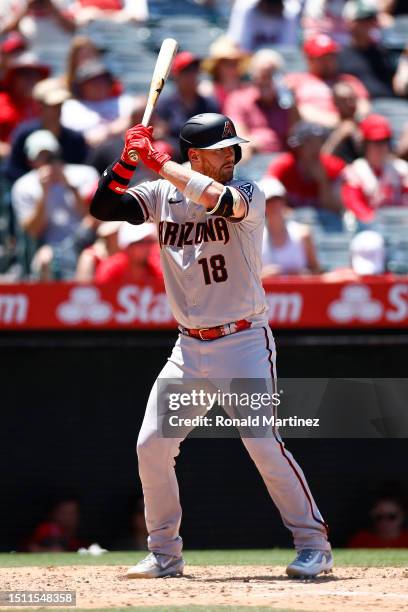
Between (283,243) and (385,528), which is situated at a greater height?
(283,243)

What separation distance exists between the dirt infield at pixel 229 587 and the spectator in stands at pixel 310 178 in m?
4.02

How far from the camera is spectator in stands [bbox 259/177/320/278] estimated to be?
774 cm

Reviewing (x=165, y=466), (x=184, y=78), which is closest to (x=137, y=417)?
(x=165, y=466)

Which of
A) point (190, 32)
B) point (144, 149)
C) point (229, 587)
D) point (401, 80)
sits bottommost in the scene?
point (229, 587)

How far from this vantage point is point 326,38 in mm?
10438

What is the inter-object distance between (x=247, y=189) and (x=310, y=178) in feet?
14.5

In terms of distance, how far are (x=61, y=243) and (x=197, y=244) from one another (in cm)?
360

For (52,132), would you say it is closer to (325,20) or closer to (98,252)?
(98,252)

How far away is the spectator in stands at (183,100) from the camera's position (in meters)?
9.35

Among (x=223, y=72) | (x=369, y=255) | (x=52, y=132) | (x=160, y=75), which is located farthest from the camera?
(x=223, y=72)

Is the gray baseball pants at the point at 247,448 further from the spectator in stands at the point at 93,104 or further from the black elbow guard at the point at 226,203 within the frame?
the spectator in stands at the point at 93,104

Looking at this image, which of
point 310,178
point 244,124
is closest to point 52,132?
point 244,124

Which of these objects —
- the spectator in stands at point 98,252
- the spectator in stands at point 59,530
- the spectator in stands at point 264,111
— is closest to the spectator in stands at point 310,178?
the spectator in stands at point 264,111

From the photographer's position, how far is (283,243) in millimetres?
7785
